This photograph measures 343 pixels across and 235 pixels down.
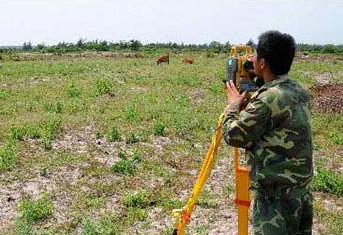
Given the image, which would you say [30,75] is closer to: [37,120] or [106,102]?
[106,102]

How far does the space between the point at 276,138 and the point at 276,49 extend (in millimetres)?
646

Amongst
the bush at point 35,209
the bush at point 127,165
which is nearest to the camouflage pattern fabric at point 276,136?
the bush at point 35,209

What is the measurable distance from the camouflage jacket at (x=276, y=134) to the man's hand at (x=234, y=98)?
30 millimetres

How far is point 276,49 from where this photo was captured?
3.91 m

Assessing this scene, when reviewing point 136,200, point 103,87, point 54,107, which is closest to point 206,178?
point 136,200

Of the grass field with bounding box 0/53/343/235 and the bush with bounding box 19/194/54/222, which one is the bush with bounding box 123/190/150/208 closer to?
the grass field with bounding box 0/53/343/235

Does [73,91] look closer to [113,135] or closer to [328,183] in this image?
[113,135]

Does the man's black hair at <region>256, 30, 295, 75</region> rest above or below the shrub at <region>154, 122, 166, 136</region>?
above

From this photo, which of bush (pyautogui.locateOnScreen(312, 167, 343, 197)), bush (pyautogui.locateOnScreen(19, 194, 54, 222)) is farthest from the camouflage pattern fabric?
bush (pyautogui.locateOnScreen(312, 167, 343, 197))

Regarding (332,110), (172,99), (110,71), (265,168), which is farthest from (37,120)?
(110,71)

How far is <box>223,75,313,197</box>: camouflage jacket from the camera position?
3955 mm

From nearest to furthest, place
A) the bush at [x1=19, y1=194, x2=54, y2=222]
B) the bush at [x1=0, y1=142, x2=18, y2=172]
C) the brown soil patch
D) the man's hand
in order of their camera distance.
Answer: the man's hand, the bush at [x1=19, y1=194, x2=54, y2=222], the bush at [x1=0, y1=142, x2=18, y2=172], the brown soil patch

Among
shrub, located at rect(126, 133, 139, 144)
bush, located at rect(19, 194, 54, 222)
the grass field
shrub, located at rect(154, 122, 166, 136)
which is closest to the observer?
bush, located at rect(19, 194, 54, 222)

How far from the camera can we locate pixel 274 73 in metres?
4.03
